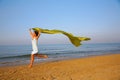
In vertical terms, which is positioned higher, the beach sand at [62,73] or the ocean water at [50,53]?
the beach sand at [62,73]

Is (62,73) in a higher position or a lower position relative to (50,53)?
higher

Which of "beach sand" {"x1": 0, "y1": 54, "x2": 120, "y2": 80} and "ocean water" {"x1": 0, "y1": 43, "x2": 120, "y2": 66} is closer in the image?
"beach sand" {"x1": 0, "y1": 54, "x2": 120, "y2": 80}

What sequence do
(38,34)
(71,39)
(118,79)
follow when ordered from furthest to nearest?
(38,34), (71,39), (118,79)

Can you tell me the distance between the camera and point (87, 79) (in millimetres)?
6848

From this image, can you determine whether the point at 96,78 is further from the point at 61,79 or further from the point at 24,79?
the point at 24,79

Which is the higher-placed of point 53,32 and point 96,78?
point 53,32

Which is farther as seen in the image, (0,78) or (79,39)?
(79,39)

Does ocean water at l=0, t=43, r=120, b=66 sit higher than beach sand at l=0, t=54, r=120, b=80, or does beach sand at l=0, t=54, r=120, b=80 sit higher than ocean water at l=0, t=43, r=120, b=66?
beach sand at l=0, t=54, r=120, b=80

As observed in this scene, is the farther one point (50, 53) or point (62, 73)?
point (50, 53)

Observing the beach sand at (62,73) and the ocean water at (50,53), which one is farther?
the ocean water at (50,53)

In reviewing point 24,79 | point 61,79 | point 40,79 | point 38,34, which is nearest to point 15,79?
point 24,79

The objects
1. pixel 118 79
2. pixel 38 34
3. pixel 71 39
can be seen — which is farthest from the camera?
pixel 38 34

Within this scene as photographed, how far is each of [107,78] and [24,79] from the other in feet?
11.6

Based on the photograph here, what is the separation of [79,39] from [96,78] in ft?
6.40
